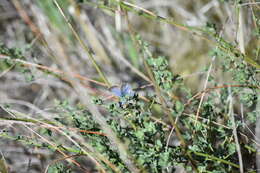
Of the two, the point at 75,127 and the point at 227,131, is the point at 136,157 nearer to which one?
the point at 75,127

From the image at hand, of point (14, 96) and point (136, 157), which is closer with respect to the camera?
point (136, 157)

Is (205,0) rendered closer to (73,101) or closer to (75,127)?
(73,101)

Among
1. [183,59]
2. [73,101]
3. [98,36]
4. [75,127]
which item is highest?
[98,36]

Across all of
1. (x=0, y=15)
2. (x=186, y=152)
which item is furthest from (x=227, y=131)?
(x=0, y=15)

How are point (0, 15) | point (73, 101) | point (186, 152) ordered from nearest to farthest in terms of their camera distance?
point (186, 152) → point (73, 101) → point (0, 15)

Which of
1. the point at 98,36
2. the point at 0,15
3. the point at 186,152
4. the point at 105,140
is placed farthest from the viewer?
the point at 0,15

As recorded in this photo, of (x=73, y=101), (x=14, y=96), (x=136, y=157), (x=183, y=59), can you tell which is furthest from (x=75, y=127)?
(x=183, y=59)

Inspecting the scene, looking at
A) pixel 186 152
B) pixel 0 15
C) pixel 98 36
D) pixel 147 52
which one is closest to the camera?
pixel 186 152

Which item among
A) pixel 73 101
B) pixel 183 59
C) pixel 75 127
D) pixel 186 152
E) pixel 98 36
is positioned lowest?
pixel 186 152

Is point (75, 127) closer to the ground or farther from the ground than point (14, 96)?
closer to the ground
